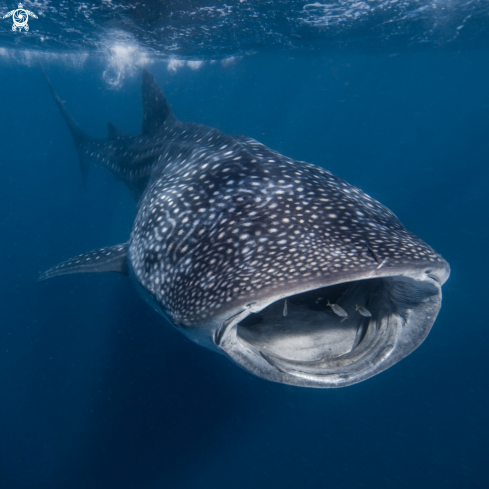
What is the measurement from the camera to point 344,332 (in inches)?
120

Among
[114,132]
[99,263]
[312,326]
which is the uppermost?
[114,132]

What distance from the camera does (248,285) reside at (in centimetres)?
217

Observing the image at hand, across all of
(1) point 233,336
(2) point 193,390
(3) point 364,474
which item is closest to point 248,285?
(1) point 233,336

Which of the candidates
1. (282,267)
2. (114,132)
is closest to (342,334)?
(282,267)

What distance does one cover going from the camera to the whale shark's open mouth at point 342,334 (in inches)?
93.4

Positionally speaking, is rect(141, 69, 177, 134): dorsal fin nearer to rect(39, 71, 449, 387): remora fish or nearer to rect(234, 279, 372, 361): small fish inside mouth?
rect(39, 71, 449, 387): remora fish

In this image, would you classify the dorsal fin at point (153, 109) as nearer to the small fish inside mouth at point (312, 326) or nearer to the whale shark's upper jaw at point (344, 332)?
the small fish inside mouth at point (312, 326)

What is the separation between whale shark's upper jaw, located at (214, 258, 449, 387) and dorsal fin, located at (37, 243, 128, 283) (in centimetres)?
261

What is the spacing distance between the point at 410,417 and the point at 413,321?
10905 millimetres

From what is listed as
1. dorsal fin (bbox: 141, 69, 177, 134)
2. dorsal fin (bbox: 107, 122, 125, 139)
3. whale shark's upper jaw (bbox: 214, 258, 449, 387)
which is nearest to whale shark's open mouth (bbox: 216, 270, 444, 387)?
whale shark's upper jaw (bbox: 214, 258, 449, 387)

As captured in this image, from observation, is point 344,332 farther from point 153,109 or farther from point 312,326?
point 153,109

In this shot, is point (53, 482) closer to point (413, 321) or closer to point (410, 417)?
point (410, 417)

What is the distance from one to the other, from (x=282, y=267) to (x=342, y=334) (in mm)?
1242

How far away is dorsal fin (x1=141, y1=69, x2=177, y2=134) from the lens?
25.7 feet
